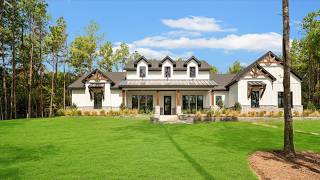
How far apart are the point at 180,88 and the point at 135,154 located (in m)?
23.9

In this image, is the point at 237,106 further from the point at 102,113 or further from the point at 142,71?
the point at 102,113

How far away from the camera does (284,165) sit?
1222cm

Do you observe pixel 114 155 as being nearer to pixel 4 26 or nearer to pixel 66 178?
pixel 66 178

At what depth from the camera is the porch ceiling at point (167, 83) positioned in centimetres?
3666

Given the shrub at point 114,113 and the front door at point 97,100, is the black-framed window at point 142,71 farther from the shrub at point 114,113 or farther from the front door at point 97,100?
the shrub at point 114,113

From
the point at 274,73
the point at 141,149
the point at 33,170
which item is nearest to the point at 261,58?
the point at 274,73

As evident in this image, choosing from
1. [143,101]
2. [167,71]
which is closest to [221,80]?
[167,71]

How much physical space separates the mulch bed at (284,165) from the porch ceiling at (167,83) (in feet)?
74.7

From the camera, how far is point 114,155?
1303cm

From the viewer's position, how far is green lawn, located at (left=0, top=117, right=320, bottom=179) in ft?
34.3

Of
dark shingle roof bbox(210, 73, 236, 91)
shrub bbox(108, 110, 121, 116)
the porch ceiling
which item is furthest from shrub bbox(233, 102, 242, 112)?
shrub bbox(108, 110, 121, 116)

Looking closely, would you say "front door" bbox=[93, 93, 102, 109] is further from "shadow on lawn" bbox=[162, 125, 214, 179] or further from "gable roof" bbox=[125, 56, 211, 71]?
"shadow on lawn" bbox=[162, 125, 214, 179]

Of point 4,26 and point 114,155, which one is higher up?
point 4,26

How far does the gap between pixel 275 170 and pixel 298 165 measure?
1393mm
